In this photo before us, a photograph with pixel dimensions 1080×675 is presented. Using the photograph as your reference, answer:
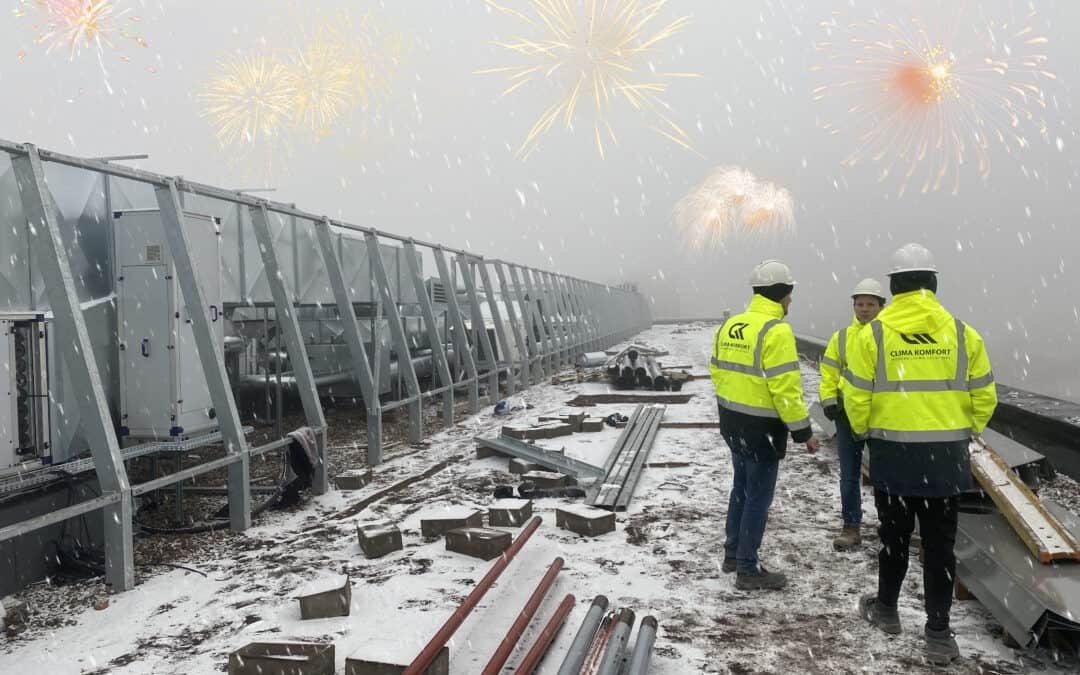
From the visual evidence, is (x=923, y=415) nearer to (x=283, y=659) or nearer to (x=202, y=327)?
(x=283, y=659)

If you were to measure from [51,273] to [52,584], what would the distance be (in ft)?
6.55

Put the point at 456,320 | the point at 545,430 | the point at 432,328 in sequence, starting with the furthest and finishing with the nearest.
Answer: the point at 456,320 < the point at 432,328 < the point at 545,430

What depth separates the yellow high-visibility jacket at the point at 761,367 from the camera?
14.3 ft

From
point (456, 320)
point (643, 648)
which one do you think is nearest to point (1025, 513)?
point (643, 648)

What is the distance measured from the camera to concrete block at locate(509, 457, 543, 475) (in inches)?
297

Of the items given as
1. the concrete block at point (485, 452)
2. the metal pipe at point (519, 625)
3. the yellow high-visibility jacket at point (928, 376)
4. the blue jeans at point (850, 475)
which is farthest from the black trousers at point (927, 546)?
the concrete block at point (485, 452)

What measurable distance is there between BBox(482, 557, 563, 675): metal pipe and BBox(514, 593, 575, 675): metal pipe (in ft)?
0.27

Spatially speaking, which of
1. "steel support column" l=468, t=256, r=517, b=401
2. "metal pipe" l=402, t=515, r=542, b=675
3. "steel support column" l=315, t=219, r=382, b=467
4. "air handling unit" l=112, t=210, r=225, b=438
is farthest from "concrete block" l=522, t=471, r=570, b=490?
"steel support column" l=468, t=256, r=517, b=401

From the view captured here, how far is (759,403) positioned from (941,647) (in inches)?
60.5

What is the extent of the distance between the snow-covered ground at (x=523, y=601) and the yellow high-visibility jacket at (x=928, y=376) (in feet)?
3.47

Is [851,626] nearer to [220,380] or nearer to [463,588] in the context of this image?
[463,588]

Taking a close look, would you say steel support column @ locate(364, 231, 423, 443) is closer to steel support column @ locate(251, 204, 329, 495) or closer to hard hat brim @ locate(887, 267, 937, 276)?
steel support column @ locate(251, 204, 329, 495)

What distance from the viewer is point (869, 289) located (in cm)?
573

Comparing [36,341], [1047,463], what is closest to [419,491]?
[36,341]
